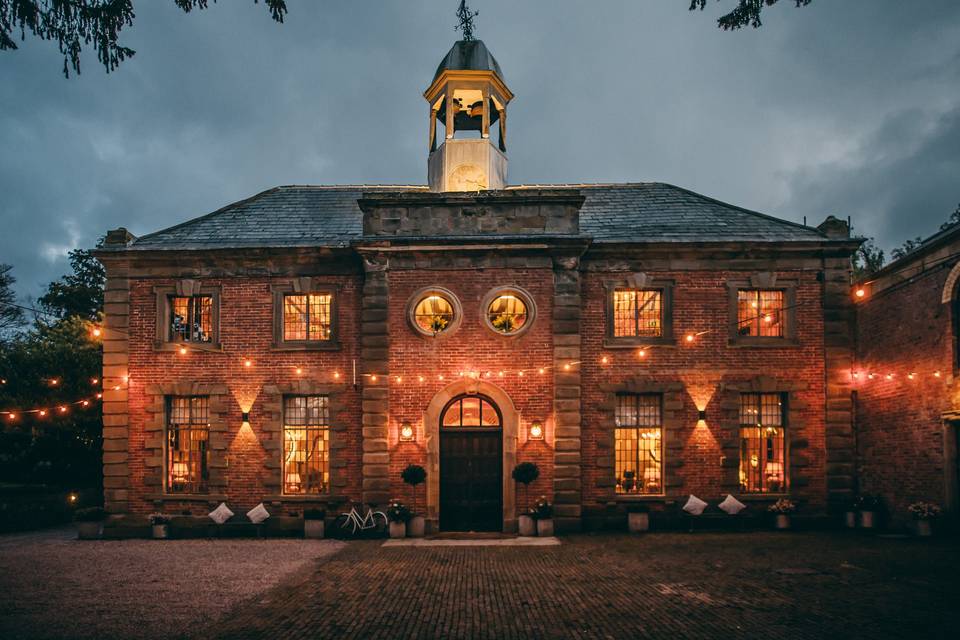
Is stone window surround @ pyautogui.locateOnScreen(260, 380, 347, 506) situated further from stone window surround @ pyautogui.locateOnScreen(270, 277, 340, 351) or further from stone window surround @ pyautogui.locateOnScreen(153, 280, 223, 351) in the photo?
stone window surround @ pyautogui.locateOnScreen(153, 280, 223, 351)

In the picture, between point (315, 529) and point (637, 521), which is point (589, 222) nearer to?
point (637, 521)

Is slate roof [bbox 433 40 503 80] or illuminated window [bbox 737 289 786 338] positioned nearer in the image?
illuminated window [bbox 737 289 786 338]

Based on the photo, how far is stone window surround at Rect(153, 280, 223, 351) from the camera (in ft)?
53.3

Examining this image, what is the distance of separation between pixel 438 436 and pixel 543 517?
294 cm

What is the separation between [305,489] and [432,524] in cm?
330

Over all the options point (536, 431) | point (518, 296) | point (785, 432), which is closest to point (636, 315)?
point (518, 296)

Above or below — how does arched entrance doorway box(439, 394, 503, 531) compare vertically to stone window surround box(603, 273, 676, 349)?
below

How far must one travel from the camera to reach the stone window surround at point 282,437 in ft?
51.3

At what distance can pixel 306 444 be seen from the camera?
632 inches

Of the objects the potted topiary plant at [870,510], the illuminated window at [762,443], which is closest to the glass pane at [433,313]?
the illuminated window at [762,443]

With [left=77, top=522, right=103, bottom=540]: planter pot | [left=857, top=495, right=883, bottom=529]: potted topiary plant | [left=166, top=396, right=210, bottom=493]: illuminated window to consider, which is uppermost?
[left=166, top=396, right=210, bottom=493]: illuminated window

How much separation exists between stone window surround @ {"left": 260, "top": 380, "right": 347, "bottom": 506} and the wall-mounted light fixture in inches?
174

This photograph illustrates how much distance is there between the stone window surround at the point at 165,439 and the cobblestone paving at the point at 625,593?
14.5ft

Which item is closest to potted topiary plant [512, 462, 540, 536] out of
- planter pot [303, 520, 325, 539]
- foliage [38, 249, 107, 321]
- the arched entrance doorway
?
the arched entrance doorway
